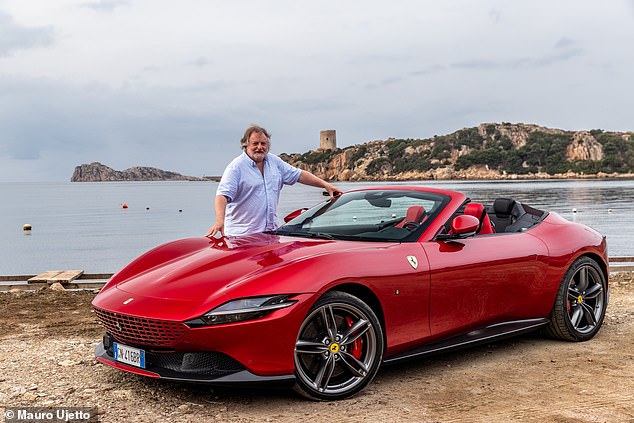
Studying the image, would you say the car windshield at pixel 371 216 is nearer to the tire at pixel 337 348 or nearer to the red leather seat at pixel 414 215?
the red leather seat at pixel 414 215

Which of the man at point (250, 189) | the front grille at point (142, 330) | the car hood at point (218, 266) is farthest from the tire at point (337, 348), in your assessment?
the man at point (250, 189)

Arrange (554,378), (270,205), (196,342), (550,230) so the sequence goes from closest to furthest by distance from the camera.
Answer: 1. (196,342)
2. (554,378)
3. (550,230)
4. (270,205)

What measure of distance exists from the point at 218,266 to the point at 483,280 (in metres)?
2.13

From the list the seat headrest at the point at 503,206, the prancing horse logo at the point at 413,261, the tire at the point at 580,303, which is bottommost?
the tire at the point at 580,303

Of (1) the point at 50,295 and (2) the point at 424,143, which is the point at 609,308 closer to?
(1) the point at 50,295

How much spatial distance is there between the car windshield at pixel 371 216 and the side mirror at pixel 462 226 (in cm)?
20

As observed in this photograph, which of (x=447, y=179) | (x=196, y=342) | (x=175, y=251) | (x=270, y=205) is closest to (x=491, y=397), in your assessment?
(x=196, y=342)

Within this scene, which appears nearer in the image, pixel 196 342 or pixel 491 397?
pixel 196 342

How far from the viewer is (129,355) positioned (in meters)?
Result: 4.87

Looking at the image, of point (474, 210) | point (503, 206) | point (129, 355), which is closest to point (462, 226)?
point (474, 210)

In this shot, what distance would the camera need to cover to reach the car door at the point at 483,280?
5.55 metres

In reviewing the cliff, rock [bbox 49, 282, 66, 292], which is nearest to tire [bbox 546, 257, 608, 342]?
rock [bbox 49, 282, 66, 292]

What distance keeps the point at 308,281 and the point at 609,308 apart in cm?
524

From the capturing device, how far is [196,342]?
452 cm
